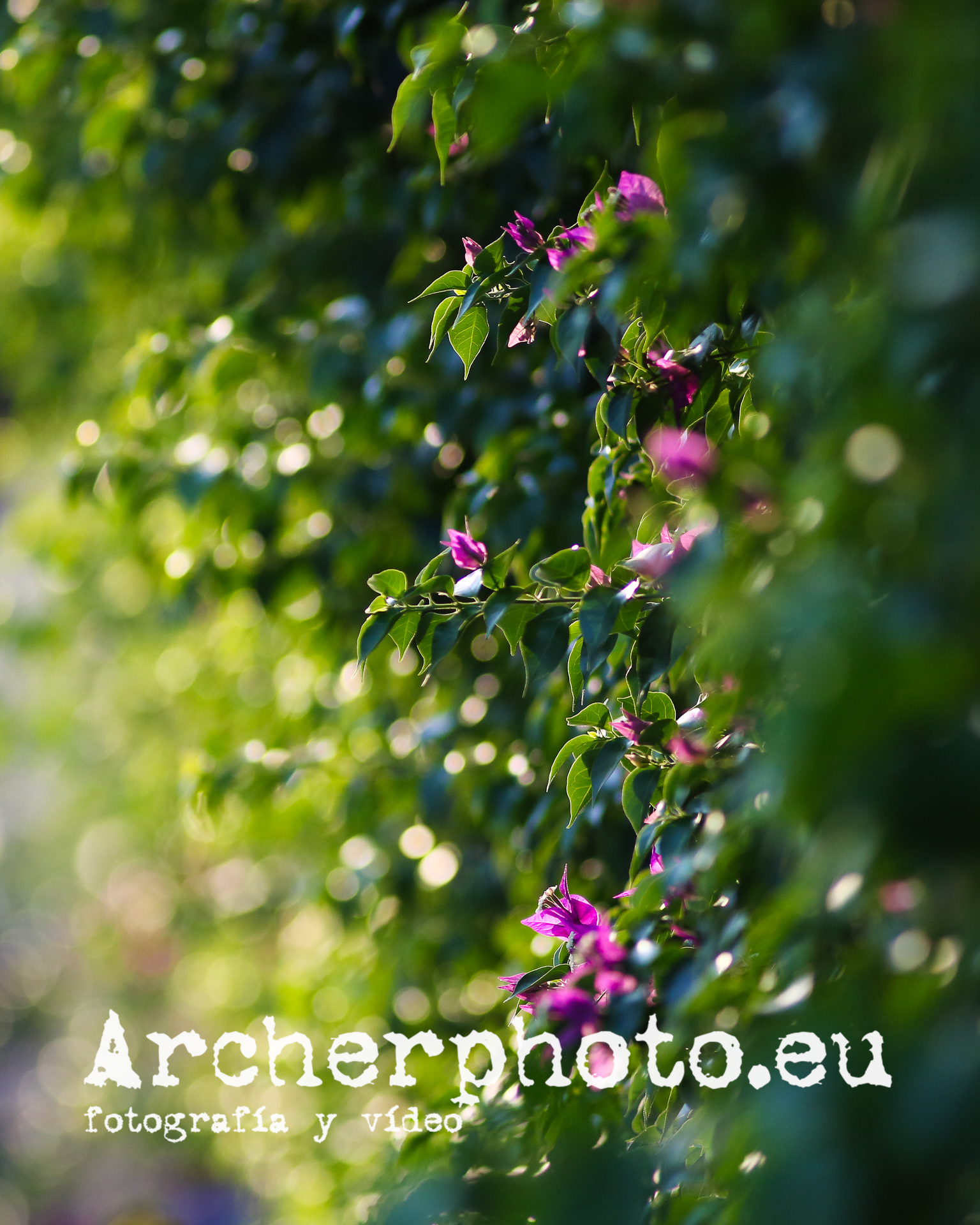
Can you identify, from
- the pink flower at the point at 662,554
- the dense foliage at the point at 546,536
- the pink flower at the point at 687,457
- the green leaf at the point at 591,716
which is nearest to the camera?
the dense foliage at the point at 546,536

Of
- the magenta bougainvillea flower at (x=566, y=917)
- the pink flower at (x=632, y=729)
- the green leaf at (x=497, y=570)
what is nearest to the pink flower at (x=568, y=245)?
the green leaf at (x=497, y=570)

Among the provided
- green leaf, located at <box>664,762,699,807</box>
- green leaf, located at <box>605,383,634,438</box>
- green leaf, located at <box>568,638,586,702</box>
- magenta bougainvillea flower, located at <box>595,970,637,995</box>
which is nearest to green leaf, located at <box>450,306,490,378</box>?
green leaf, located at <box>605,383,634,438</box>

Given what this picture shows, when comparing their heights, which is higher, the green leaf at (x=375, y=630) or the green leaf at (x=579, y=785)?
the green leaf at (x=375, y=630)

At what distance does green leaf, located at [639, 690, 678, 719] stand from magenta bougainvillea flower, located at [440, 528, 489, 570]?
178mm

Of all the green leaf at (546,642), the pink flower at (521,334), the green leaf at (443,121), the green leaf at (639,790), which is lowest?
the green leaf at (639,790)

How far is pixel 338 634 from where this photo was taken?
139 centimetres

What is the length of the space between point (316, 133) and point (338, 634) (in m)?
0.66

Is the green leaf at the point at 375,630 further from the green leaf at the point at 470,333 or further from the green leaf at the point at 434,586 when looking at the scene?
the green leaf at the point at 470,333

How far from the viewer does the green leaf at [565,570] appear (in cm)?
73

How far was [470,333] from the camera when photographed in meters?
0.70

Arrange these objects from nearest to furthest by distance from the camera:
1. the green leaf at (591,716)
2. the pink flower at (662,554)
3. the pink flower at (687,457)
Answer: the pink flower at (687,457) → the pink flower at (662,554) → the green leaf at (591,716)

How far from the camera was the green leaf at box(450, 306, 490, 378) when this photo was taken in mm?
690

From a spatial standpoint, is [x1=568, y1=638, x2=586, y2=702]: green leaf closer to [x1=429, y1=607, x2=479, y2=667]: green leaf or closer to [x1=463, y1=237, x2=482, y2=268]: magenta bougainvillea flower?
[x1=429, y1=607, x2=479, y2=667]: green leaf

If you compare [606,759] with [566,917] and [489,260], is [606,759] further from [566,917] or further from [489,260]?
[489,260]
